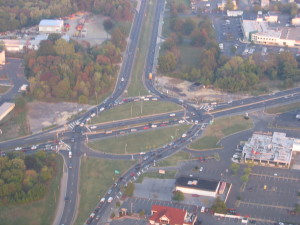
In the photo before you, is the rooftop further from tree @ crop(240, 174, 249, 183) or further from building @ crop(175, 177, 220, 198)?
building @ crop(175, 177, 220, 198)

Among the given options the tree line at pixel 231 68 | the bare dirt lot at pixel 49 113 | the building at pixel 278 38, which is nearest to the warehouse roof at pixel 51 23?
the tree line at pixel 231 68

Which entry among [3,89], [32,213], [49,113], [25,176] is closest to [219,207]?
[32,213]

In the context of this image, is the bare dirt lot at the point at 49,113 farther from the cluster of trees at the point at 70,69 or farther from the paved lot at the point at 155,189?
the paved lot at the point at 155,189

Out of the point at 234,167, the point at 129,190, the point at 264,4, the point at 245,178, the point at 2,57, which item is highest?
the point at 264,4

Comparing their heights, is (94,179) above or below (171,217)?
below

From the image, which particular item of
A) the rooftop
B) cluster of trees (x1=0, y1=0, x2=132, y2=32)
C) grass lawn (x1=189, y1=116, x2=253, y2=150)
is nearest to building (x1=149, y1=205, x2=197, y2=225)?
the rooftop

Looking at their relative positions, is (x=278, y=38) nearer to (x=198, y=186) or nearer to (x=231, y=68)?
(x=231, y=68)

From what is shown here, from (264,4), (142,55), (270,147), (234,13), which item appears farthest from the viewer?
(264,4)
